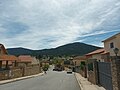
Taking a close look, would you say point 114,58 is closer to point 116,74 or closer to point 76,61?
point 116,74

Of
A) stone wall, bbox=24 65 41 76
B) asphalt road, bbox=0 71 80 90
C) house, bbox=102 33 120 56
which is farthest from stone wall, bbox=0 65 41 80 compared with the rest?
house, bbox=102 33 120 56

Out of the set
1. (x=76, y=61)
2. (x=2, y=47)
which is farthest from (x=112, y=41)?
(x=76, y=61)

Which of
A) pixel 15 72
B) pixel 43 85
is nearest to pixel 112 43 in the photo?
pixel 15 72

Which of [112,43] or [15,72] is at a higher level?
[112,43]

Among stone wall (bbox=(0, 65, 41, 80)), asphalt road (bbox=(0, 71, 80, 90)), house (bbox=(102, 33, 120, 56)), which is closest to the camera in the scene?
asphalt road (bbox=(0, 71, 80, 90))

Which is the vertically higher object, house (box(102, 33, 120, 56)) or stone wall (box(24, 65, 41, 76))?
house (box(102, 33, 120, 56))

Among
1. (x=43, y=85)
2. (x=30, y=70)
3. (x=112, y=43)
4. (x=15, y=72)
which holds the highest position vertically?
(x=112, y=43)

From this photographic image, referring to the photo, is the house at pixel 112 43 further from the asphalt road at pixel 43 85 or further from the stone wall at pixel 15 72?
the stone wall at pixel 15 72

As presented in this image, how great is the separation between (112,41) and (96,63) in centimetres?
2228

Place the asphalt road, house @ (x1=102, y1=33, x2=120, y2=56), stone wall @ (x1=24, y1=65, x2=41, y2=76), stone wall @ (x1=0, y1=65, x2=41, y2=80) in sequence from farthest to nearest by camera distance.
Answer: stone wall @ (x1=24, y1=65, x2=41, y2=76) → house @ (x1=102, y1=33, x2=120, y2=56) → stone wall @ (x1=0, y1=65, x2=41, y2=80) → the asphalt road

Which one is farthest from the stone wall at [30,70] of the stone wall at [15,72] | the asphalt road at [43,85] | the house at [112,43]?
the house at [112,43]

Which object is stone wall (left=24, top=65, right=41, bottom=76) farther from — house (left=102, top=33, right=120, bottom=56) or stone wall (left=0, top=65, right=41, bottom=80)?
house (left=102, top=33, right=120, bottom=56)

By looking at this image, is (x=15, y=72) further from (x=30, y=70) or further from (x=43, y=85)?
(x=43, y=85)

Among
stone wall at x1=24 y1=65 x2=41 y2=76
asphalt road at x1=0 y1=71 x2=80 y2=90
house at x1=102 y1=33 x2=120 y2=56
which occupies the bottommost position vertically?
asphalt road at x1=0 y1=71 x2=80 y2=90
